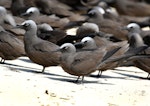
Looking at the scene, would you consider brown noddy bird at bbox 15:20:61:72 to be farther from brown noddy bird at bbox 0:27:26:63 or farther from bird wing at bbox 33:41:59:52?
brown noddy bird at bbox 0:27:26:63

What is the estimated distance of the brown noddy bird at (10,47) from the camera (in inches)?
585

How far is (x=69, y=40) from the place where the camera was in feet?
53.0

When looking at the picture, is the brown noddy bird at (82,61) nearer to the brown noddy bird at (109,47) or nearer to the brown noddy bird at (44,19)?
the brown noddy bird at (109,47)

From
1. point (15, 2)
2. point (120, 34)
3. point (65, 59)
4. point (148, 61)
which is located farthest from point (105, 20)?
point (65, 59)

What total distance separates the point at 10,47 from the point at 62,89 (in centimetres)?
278

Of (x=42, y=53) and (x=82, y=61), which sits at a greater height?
(x=42, y=53)

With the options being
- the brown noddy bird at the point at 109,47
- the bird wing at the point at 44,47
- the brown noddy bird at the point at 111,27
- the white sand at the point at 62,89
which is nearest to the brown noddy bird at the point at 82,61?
the white sand at the point at 62,89

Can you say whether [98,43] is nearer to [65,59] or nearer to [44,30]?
[44,30]

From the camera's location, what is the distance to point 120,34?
19828mm

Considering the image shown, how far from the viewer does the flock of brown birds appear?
13797mm

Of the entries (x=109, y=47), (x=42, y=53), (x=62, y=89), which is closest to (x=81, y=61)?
(x=42, y=53)

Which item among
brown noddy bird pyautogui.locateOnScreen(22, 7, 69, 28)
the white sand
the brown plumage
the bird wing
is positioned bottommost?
the white sand

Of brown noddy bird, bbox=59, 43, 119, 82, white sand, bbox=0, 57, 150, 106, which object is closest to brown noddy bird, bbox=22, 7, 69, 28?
white sand, bbox=0, 57, 150, 106

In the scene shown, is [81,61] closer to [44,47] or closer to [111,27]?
[44,47]
